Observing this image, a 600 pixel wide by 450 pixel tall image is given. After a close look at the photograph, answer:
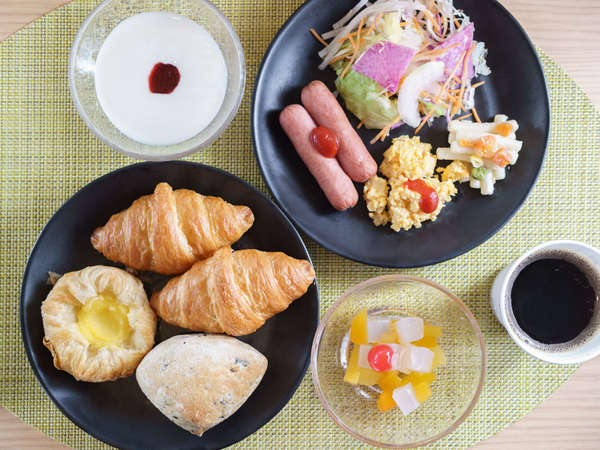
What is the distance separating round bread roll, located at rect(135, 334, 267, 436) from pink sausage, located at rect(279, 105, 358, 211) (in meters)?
0.58

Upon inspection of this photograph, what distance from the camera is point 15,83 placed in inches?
78.2

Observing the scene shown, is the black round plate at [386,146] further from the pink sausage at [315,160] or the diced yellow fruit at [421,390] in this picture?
the diced yellow fruit at [421,390]

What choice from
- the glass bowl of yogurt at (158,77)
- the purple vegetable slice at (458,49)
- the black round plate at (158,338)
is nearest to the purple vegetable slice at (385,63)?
the purple vegetable slice at (458,49)

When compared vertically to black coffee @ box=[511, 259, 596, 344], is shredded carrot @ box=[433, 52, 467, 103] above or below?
above

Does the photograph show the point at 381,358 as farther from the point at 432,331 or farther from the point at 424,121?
the point at 424,121

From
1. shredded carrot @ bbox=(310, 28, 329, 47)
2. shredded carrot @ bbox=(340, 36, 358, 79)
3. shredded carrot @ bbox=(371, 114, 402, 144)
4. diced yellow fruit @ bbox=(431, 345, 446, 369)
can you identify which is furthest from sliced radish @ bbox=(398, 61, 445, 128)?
diced yellow fruit @ bbox=(431, 345, 446, 369)

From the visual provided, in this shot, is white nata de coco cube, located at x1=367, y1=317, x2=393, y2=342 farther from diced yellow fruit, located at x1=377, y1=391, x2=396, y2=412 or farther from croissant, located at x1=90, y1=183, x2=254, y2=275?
croissant, located at x1=90, y1=183, x2=254, y2=275

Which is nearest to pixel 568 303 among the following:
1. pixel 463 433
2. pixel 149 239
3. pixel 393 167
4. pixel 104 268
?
pixel 463 433

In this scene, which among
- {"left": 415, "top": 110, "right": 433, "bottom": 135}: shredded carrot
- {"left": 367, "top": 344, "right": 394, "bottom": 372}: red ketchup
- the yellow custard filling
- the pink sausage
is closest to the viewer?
{"left": 367, "top": 344, "right": 394, "bottom": 372}: red ketchup

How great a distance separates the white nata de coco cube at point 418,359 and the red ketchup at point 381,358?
48 millimetres

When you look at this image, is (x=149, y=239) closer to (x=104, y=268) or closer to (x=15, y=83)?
(x=104, y=268)

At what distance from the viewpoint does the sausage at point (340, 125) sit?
190 cm

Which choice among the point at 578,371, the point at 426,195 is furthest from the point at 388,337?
the point at 578,371

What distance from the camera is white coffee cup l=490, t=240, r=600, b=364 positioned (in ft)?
6.03
